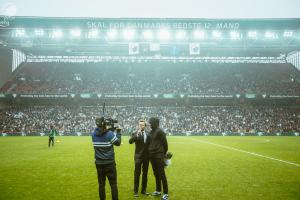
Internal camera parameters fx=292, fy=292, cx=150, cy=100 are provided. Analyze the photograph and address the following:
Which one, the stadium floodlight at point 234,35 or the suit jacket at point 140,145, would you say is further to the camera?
the stadium floodlight at point 234,35

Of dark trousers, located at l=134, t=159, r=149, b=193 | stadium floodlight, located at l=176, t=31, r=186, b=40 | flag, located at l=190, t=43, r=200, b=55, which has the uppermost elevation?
stadium floodlight, located at l=176, t=31, r=186, b=40

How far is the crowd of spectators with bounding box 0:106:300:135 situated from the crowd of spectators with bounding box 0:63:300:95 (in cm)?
338

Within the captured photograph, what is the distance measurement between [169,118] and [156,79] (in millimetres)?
11570

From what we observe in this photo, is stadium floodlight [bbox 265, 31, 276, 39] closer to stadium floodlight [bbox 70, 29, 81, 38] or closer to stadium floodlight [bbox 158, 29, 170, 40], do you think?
stadium floodlight [bbox 158, 29, 170, 40]

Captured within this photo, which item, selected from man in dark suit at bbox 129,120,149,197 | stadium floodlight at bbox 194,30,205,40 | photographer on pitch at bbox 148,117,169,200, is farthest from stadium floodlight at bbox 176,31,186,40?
photographer on pitch at bbox 148,117,169,200

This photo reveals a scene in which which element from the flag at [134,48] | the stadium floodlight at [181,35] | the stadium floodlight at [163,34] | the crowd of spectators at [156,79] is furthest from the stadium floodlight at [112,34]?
the crowd of spectators at [156,79]

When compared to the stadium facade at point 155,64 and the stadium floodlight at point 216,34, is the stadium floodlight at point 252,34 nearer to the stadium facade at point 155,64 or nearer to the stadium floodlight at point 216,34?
the stadium facade at point 155,64

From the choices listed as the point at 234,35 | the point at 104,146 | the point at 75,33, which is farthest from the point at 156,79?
the point at 104,146

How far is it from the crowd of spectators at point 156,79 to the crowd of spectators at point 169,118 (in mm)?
3375

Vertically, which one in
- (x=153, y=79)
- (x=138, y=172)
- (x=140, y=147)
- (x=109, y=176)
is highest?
(x=153, y=79)

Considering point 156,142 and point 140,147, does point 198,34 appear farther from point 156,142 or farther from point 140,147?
point 156,142

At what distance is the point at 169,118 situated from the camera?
49719 millimetres

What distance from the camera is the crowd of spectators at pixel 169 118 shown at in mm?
46634

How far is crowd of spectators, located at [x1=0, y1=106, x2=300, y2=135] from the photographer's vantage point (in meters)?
46.6
